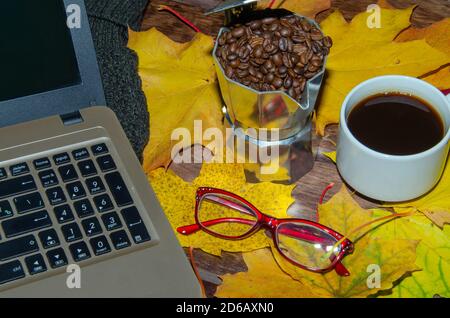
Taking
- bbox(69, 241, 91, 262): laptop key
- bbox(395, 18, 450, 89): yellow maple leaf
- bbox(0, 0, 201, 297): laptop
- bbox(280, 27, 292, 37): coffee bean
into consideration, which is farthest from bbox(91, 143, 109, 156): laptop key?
bbox(395, 18, 450, 89): yellow maple leaf

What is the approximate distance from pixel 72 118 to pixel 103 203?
0.12 metres

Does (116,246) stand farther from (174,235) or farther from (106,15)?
(106,15)

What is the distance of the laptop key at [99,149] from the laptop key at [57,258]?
11cm

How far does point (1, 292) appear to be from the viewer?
0.71 m

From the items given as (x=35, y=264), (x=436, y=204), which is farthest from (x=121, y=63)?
(x=436, y=204)

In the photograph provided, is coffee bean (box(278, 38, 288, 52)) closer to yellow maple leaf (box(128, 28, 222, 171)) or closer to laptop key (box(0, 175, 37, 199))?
yellow maple leaf (box(128, 28, 222, 171))

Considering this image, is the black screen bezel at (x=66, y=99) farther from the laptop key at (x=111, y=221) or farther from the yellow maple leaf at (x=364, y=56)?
the yellow maple leaf at (x=364, y=56)

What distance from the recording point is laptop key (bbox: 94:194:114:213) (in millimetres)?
741

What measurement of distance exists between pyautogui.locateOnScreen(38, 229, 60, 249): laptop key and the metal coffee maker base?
22 centimetres

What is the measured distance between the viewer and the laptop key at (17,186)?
2.46 ft

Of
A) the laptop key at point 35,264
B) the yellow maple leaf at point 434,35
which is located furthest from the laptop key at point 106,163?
the yellow maple leaf at point 434,35

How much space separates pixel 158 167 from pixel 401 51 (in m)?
0.30

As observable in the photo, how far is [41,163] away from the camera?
0.77m

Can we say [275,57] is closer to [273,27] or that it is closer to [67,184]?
[273,27]
